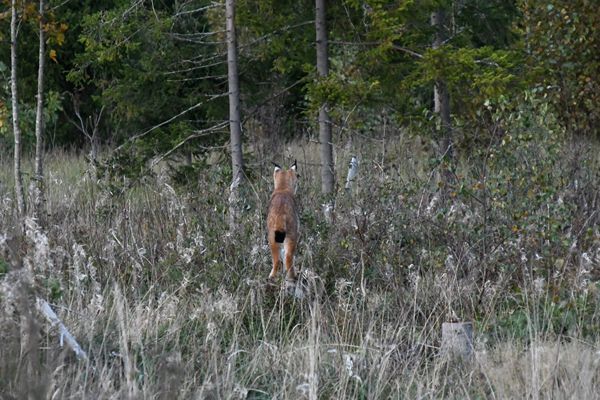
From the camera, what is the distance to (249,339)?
7504 millimetres

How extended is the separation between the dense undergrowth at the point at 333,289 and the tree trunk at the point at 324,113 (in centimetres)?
50

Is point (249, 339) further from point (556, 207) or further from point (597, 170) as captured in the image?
point (597, 170)

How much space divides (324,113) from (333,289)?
151 inches

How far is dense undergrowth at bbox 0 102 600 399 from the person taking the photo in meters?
6.04

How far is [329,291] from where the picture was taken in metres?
8.88

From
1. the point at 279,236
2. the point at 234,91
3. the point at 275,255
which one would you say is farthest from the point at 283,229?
the point at 234,91

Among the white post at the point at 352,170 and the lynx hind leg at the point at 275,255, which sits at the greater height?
the white post at the point at 352,170

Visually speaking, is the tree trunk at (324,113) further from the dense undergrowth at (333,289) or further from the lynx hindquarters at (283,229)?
the lynx hindquarters at (283,229)

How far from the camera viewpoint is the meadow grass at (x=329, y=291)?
237 inches

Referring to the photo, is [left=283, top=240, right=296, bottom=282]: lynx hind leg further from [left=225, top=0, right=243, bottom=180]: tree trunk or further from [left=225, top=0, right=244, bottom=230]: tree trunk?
[left=225, top=0, right=243, bottom=180]: tree trunk

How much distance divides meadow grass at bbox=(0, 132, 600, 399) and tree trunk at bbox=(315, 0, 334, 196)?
2.60 feet

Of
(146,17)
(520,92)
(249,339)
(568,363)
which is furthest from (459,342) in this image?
(146,17)

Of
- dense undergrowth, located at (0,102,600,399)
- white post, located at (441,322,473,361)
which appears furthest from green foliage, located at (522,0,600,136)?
white post, located at (441,322,473,361)

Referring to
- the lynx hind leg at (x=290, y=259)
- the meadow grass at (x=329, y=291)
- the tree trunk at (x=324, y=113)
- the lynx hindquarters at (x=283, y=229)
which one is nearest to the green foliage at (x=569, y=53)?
the meadow grass at (x=329, y=291)
